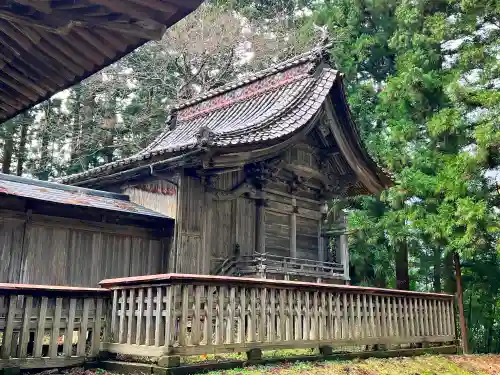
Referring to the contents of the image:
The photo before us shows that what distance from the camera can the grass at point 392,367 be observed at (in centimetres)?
748

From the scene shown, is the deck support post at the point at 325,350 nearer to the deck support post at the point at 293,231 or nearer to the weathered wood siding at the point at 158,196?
the weathered wood siding at the point at 158,196

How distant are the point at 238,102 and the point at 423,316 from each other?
8754mm

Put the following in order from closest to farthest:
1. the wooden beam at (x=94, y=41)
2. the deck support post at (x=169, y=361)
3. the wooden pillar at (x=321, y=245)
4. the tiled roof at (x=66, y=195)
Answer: the wooden beam at (x=94, y=41) → the deck support post at (x=169, y=361) → the tiled roof at (x=66, y=195) → the wooden pillar at (x=321, y=245)

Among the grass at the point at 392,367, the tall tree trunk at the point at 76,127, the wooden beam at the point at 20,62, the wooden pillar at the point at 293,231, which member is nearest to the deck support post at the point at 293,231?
the wooden pillar at the point at 293,231

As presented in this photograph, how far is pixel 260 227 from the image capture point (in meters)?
14.4

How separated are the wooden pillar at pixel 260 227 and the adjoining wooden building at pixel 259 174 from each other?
0.03 meters

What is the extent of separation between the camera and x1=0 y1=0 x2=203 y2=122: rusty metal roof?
13.0ft

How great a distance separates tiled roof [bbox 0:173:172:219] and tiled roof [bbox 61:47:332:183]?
91 cm

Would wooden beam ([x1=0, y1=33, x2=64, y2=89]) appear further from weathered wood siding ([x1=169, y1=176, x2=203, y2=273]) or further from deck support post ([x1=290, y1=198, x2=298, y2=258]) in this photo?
deck support post ([x1=290, y1=198, x2=298, y2=258])

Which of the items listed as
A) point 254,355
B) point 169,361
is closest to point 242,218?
point 254,355

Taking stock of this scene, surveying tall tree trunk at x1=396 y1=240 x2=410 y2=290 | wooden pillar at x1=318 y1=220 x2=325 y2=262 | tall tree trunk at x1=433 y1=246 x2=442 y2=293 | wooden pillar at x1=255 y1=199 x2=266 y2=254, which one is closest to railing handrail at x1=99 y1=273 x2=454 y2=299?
wooden pillar at x1=255 y1=199 x2=266 y2=254

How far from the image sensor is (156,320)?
22.6 feet

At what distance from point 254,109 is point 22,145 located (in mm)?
16718

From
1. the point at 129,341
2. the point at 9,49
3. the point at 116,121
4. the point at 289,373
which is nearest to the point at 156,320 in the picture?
the point at 129,341
